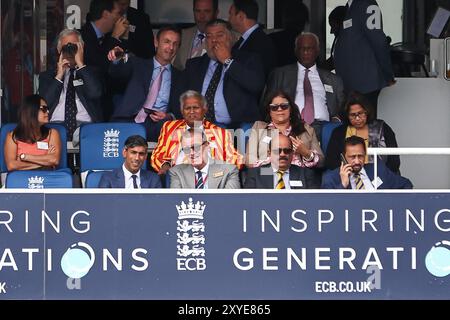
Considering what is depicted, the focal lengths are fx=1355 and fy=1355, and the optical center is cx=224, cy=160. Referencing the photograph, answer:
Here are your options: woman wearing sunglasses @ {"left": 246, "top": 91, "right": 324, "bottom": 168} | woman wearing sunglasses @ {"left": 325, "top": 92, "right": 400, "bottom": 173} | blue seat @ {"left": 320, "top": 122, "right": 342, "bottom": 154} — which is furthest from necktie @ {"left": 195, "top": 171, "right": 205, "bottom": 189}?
blue seat @ {"left": 320, "top": 122, "right": 342, "bottom": 154}

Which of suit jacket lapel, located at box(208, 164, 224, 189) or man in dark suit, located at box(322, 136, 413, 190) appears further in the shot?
suit jacket lapel, located at box(208, 164, 224, 189)

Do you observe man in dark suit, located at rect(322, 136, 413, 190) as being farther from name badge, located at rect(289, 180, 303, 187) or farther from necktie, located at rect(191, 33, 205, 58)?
necktie, located at rect(191, 33, 205, 58)

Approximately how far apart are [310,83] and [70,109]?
→ 1.98 m

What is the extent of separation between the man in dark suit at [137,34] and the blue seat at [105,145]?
1630 mm

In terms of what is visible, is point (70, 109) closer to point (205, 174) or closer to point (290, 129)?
point (290, 129)

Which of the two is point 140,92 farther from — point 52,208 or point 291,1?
point 52,208

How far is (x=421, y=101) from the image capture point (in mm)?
11539

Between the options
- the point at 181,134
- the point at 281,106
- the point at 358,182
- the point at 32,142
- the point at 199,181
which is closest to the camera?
the point at 358,182

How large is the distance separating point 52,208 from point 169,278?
0.86 metres

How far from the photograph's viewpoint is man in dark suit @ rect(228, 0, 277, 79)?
1127 cm

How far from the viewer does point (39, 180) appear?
950cm

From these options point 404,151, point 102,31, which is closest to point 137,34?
point 102,31

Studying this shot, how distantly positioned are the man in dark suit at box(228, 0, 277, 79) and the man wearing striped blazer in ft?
3.44

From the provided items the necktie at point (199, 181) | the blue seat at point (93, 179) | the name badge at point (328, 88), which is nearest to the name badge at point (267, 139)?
the necktie at point (199, 181)
